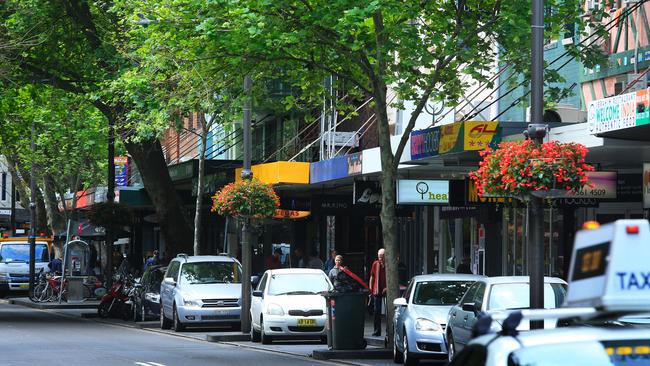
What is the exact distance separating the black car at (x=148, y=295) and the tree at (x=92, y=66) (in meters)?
1.93

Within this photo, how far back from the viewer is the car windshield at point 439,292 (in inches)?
818

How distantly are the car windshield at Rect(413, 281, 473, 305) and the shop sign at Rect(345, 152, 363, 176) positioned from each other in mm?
8620

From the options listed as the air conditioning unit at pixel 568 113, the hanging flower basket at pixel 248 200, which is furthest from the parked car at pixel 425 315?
the hanging flower basket at pixel 248 200

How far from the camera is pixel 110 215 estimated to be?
42.5m

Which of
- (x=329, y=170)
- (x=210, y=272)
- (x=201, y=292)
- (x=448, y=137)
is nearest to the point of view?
(x=448, y=137)

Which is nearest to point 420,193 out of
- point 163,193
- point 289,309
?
point 289,309

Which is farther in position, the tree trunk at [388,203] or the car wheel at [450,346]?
the tree trunk at [388,203]

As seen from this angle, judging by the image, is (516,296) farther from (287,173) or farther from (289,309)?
(287,173)

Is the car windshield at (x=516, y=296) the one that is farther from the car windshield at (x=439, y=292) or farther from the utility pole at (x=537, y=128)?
the car windshield at (x=439, y=292)

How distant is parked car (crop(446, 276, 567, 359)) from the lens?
17.7m

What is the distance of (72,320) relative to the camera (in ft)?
118

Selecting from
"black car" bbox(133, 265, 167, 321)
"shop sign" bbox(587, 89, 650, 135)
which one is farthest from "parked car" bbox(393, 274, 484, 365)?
"black car" bbox(133, 265, 167, 321)

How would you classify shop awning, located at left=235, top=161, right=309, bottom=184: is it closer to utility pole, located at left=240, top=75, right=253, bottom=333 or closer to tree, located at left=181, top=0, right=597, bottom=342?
utility pole, located at left=240, top=75, right=253, bottom=333

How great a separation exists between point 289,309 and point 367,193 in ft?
11.4
